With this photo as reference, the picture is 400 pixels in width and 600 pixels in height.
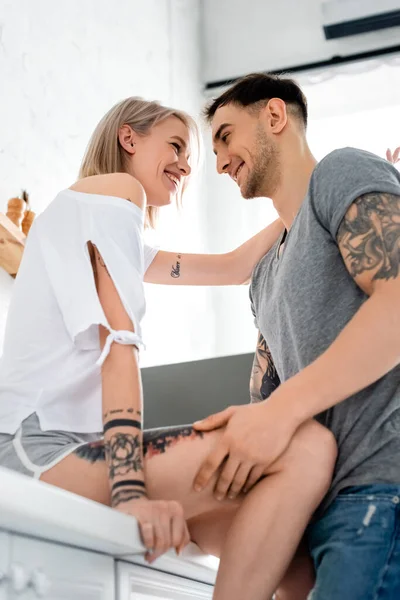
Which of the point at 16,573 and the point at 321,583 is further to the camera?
the point at 321,583

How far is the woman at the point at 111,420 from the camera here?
3.07 feet

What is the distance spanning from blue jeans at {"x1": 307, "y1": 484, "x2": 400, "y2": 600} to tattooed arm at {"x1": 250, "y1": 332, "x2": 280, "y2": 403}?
44cm

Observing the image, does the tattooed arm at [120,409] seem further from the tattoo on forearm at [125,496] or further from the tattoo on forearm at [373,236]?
the tattoo on forearm at [373,236]

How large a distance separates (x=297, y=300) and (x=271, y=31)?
230cm

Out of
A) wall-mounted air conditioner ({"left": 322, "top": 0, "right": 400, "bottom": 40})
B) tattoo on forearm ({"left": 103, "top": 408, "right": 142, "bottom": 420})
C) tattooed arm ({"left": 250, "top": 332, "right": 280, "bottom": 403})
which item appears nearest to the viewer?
tattoo on forearm ({"left": 103, "top": 408, "right": 142, "bottom": 420})

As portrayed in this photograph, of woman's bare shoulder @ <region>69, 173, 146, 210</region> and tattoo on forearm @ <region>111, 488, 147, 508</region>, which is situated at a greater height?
woman's bare shoulder @ <region>69, 173, 146, 210</region>

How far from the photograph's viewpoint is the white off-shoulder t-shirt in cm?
102

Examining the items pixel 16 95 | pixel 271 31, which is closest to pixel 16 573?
pixel 16 95

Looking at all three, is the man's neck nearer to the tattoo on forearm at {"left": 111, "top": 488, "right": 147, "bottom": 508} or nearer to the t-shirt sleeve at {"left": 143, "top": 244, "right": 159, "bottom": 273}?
the t-shirt sleeve at {"left": 143, "top": 244, "right": 159, "bottom": 273}

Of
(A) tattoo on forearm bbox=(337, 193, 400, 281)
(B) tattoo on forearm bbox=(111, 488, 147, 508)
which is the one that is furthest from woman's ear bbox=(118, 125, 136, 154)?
(B) tattoo on forearm bbox=(111, 488, 147, 508)

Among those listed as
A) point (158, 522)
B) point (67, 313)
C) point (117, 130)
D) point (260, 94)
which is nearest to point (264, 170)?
point (260, 94)

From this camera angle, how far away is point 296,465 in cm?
95

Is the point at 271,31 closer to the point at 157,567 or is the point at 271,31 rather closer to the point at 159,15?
the point at 159,15

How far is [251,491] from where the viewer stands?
3.18ft
